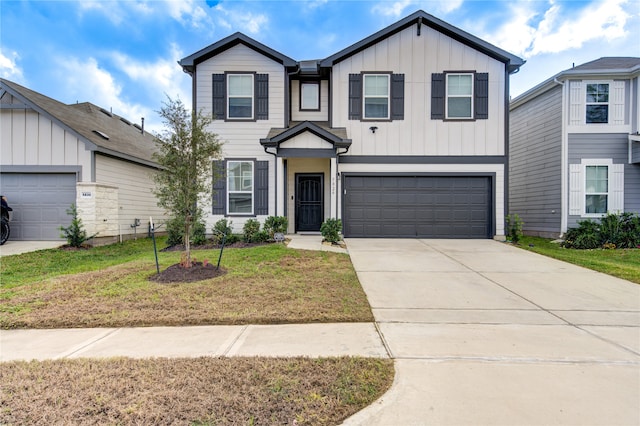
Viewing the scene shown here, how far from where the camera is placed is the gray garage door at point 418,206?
37.8 ft

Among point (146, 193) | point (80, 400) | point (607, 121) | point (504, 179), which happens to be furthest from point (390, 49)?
point (80, 400)

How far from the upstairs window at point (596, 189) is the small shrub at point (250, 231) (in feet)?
37.6

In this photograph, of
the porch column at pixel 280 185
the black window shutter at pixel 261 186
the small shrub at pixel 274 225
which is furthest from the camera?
the black window shutter at pixel 261 186

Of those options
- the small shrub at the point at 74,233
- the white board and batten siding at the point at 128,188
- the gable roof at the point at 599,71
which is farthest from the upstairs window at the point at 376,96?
the small shrub at the point at 74,233

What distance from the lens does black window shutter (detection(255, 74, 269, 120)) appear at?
11484 mm

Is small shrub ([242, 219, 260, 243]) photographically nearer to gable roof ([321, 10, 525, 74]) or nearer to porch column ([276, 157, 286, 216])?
porch column ([276, 157, 286, 216])

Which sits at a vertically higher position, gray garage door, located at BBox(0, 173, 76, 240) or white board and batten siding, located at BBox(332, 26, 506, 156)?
white board and batten siding, located at BBox(332, 26, 506, 156)

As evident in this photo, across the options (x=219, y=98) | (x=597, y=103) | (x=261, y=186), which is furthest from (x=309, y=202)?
(x=597, y=103)

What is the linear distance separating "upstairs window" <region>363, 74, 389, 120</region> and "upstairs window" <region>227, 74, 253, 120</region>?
395 cm

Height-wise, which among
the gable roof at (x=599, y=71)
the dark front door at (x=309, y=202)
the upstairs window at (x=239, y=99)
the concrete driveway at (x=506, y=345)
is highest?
the gable roof at (x=599, y=71)

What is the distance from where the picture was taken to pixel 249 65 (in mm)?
11516

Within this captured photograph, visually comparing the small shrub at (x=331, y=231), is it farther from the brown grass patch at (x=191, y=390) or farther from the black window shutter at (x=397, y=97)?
the brown grass patch at (x=191, y=390)

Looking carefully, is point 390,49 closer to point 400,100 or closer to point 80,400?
point 400,100

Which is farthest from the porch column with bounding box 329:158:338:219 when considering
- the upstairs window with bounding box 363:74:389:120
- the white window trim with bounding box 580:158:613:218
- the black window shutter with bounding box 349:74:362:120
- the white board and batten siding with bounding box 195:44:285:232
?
the white window trim with bounding box 580:158:613:218
